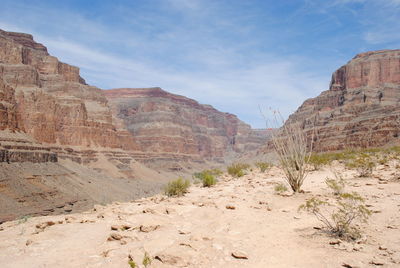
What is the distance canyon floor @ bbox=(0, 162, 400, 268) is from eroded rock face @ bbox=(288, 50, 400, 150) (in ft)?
124

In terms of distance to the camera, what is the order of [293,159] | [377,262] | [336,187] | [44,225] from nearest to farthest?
[377,262] < [44,225] < [336,187] < [293,159]

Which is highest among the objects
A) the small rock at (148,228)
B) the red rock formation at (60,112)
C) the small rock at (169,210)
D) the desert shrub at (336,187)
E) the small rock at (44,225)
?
the red rock formation at (60,112)

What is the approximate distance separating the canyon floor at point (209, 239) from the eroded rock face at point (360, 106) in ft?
124

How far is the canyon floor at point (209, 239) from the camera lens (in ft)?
21.4

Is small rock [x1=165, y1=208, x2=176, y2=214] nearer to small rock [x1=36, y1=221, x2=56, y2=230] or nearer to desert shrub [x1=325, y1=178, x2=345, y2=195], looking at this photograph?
small rock [x1=36, y1=221, x2=56, y2=230]

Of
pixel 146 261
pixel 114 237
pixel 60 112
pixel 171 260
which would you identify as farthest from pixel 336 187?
pixel 60 112

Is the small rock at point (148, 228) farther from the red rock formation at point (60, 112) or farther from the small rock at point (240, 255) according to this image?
the red rock formation at point (60, 112)

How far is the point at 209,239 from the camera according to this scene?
25.1 feet

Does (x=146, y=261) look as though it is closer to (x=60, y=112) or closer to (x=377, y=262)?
(x=377, y=262)

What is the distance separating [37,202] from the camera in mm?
34375

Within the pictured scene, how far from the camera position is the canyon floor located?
257 inches

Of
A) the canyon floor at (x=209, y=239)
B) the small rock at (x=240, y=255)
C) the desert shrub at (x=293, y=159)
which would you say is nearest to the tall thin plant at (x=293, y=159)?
the desert shrub at (x=293, y=159)

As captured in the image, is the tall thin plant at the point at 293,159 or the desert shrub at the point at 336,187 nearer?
the desert shrub at the point at 336,187

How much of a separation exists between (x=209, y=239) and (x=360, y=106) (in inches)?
3504
